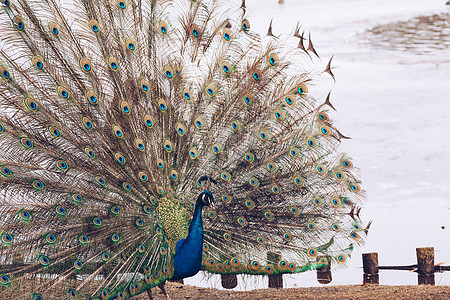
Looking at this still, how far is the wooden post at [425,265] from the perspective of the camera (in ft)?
28.2

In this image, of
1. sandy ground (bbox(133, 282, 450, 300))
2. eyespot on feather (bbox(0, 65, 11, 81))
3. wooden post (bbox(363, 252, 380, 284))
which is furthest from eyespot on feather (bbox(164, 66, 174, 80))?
wooden post (bbox(363, 252, 380, 284))

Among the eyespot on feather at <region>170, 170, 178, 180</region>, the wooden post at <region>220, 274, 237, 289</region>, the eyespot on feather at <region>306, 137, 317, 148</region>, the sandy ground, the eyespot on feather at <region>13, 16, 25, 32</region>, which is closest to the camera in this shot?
the eyespot on feather at <region>13, 16, 25, 32</region>

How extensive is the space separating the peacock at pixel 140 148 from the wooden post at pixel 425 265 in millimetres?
2580

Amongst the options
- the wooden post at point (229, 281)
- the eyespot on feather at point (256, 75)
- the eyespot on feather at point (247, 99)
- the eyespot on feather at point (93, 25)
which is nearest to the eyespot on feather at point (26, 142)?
the eyespot on feather at point (93, 25)

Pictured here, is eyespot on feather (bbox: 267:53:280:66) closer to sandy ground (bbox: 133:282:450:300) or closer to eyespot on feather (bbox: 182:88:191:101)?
eyespot on feather (bbox: 182:88:191:101)

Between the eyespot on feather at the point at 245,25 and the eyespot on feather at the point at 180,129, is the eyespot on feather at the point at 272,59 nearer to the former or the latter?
the eyespot on feather at the point at 245,25

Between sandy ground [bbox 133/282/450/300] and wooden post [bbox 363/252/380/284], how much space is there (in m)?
0.38

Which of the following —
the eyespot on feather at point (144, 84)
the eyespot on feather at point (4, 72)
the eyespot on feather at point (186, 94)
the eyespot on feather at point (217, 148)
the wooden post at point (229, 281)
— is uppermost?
the eyespot on feather at point (4, 72)

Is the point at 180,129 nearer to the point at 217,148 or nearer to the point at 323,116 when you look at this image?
the point at 217,148

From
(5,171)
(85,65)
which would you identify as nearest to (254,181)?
(85,65)

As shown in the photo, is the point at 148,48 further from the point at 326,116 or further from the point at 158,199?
the point at 326,116

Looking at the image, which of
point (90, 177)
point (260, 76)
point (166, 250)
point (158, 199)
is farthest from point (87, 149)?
point (260, 76)

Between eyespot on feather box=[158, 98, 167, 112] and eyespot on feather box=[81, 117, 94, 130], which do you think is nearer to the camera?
eyespot on feather box=[81, 117, 94, 130]

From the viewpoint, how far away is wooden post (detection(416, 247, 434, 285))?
28.2 feet
